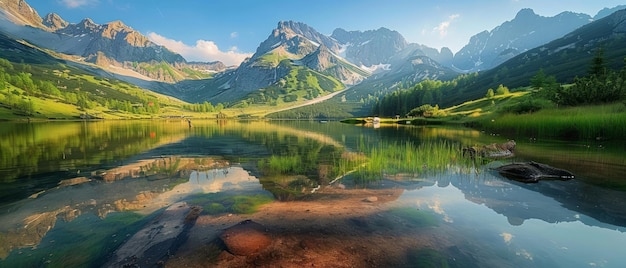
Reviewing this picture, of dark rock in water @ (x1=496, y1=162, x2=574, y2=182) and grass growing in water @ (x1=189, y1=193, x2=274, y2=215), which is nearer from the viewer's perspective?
grass growing in water @ (x1=189, y1=193, x2=274, y2=215)

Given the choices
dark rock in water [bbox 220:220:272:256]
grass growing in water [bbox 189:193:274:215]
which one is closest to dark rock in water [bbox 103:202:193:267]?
grass growing in water [bbox 189:193:274:215]

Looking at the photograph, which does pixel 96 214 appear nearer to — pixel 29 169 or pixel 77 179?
pixel 77 179

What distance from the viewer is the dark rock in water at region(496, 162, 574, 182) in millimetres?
21328

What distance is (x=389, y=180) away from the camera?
22062mm

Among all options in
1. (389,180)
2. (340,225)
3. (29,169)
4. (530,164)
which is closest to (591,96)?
(530,164)

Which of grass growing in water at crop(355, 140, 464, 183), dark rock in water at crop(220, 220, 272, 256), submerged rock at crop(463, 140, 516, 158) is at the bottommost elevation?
dark rock in water at crop(220, 220, 272, 256)

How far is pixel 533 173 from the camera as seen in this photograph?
864 inches

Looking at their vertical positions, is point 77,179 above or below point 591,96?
below

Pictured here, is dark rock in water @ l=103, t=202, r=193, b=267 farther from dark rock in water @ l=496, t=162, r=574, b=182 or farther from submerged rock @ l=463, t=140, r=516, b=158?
submerged rock @ l=463, t=140, r=516, b=158

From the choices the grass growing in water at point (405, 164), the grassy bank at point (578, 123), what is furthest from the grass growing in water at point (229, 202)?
the grassy bank at point (578, 123)

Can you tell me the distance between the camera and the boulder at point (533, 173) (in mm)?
21316

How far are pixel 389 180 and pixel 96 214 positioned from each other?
60.7 ft

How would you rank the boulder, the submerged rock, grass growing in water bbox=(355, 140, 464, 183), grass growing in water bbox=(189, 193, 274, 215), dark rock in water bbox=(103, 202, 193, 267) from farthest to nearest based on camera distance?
the submerged rock, grass growing in water bbox=(355, 140, 464, 183), the boulder, grass growing in water bbox=(189, 193, 274, 215), dark rock in water bbox=(103, 202, 193, 267)

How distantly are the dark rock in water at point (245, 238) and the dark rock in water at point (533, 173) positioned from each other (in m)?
19.7
